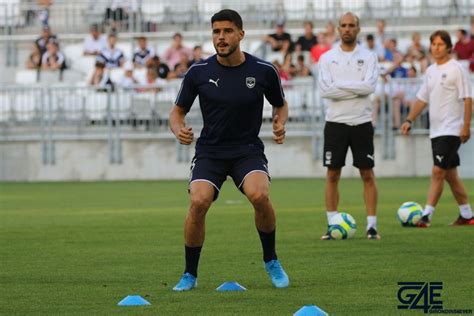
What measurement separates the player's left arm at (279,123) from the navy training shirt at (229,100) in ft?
0.51

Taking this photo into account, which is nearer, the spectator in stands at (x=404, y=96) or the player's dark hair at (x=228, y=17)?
the player's dark hair at (x=228, y=17)

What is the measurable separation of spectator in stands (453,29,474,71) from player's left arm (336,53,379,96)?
15.7 metres

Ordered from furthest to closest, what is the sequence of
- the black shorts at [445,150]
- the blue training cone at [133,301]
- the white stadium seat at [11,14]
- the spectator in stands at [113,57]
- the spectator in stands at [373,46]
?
the white stadium seat at [11,14]
the spectator in stands at [113,57]
the spectator in stands at [373,46]
the black shorts at [445,150]
the blue training cone at [133,301]

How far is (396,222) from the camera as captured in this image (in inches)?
690

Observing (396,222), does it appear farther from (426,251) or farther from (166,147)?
(166,147)

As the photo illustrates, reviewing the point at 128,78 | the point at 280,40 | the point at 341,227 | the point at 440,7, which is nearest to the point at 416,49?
the point at 280,40

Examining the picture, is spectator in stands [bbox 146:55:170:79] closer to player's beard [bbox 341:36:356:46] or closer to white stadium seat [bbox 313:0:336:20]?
white stadium seat [bbox 313:0:336:20]

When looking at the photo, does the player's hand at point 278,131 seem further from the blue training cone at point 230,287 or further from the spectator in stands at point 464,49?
the spectator in stands at point 464,49

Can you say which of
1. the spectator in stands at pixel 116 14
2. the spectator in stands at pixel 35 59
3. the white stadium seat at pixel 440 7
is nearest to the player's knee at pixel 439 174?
the white stadium seat at pixel 440 7

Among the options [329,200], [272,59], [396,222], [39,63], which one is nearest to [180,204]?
[396,222]

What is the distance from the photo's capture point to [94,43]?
116ft

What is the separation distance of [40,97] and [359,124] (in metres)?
17.8

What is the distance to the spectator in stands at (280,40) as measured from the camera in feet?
108

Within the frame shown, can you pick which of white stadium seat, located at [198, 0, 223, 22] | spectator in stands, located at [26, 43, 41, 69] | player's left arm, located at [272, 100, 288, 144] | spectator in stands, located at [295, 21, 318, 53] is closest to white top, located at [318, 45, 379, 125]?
player's left arm, located at [272, 100, 288, 144]
